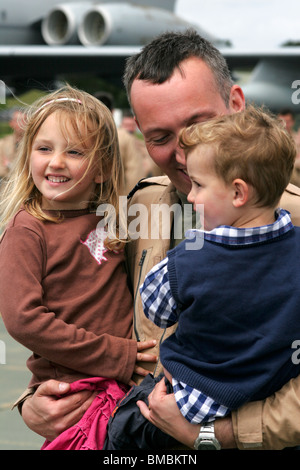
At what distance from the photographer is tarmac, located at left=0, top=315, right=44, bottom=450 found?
3154mm

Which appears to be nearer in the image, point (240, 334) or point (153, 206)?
point (240, 334)

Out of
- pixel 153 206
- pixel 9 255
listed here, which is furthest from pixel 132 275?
pixel 9 255

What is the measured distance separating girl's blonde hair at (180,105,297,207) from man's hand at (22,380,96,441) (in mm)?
677

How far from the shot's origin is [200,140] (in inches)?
53.2

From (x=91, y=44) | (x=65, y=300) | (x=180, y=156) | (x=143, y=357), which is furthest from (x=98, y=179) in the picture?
(x=91, y=44)

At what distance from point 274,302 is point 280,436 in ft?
0.94

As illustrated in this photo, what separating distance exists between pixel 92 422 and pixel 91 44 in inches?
692

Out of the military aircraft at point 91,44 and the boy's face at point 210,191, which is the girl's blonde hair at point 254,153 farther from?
the military aircraft at point 91,44

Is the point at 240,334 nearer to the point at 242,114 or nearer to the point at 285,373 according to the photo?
the point at 285,373

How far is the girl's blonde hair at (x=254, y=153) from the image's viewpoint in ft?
4.26

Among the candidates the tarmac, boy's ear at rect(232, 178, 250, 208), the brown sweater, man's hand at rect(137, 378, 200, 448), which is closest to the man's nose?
the brown sweater

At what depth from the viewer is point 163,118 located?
Result: 68.3 inches

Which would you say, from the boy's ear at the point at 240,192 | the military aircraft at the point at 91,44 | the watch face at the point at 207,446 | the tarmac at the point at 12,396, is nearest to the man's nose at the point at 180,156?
the boy's ear at the point at 240,192

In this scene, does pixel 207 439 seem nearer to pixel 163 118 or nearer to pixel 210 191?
pixel 210 191
